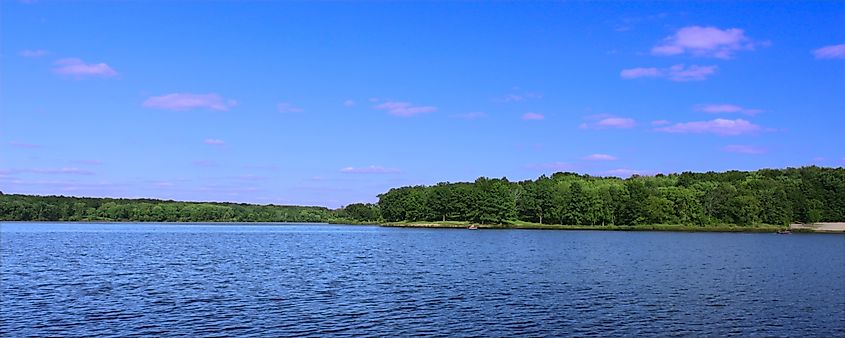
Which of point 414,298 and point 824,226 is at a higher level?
point 824,226

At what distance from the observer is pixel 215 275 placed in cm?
5197

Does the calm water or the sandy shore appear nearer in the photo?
the calm water

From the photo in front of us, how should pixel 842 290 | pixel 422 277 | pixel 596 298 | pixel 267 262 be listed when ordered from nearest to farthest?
pixel 596 298, pixel 842 290, pixel 422 277, pixel 267 262

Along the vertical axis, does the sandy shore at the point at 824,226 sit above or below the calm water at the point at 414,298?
above

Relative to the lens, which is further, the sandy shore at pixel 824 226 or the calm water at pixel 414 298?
the sandy shore at pixel 824 226

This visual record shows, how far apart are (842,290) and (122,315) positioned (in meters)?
46.3

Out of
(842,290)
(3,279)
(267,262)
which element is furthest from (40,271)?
(842,290)

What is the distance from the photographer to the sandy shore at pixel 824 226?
18171 centimetres

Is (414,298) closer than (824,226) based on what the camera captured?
Yes

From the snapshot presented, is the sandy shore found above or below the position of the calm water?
above

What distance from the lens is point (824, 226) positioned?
18675 centimetres

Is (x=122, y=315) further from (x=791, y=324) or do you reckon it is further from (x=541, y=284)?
(x=791, y=324)

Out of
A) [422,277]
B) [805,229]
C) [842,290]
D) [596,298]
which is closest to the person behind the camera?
[596,298]

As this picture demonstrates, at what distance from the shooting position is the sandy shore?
18171 centimetres
